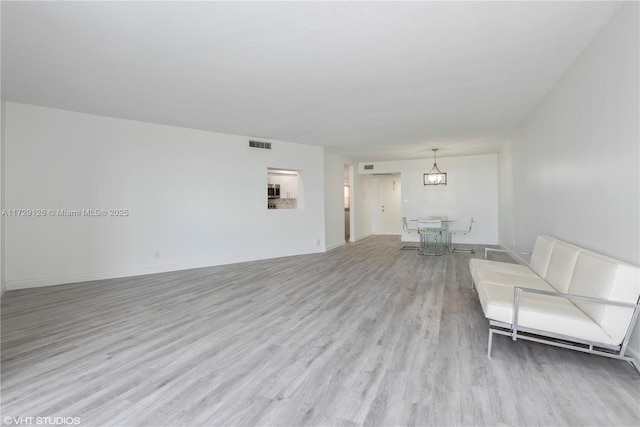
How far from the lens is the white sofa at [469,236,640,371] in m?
1.92

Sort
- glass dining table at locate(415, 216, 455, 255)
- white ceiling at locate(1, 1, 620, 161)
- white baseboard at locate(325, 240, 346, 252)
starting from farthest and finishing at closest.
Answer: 1. white baseboard at locate(325, 240, 346, 252)
2. glass dining table at locate(415, 216, 455, 255)
3. white ceiling at locate(1, 1, 620, 161)

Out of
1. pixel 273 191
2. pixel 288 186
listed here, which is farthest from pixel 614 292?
pixel 288 186

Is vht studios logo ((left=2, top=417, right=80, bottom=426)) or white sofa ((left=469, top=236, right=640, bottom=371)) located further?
white sofa ((left=469, top=236, right=640, bottom=371))

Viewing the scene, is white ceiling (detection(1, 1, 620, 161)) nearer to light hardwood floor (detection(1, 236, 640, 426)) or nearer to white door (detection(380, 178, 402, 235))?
light hardwood floor (detection(1, 236, 640, 426))

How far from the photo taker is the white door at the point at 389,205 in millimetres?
10766

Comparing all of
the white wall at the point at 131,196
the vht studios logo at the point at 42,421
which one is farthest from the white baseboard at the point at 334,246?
the vht studios logo at the point at 42,421

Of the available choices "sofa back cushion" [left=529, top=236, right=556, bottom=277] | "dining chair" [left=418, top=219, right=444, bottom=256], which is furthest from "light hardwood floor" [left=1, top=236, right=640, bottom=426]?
"dining chair" [left=418, top=219, right=444, bottom=256]

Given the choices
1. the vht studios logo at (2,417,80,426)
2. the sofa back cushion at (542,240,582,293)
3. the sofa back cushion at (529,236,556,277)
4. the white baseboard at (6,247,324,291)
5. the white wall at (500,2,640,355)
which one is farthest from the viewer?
the white baseboard at (6,247,324,291)

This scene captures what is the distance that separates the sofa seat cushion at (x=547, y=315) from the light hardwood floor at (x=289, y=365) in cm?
28

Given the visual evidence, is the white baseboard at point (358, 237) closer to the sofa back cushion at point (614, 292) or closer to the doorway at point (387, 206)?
the doorway at point (387, 206)

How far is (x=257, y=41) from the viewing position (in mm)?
2516

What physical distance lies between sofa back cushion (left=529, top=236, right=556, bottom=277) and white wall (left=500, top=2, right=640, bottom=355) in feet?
0.58

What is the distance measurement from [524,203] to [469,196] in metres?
3.52

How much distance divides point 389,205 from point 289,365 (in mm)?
9203
